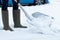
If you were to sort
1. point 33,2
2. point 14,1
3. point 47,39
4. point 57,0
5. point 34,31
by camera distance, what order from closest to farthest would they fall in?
point 47,39, point 34,31, point 14,1, point 33,2, point 57,0

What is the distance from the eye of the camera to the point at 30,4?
10742 mm

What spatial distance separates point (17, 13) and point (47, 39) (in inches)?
51.5

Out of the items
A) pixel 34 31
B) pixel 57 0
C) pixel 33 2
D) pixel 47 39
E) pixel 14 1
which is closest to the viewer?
pixel 47 39

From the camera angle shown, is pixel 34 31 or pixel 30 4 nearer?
pixel 34 31

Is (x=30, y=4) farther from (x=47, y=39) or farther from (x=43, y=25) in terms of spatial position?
(x=47, y=39)

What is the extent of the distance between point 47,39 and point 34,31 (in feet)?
1.98

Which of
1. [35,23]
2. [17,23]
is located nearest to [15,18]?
[17,23]

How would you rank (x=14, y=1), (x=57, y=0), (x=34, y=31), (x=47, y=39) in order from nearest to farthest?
(x=47, y=39) < (x=34, y=31) < (x=14, y=1) < (x=57, y=0)

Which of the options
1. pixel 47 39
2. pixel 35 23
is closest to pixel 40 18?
pixel 35 23

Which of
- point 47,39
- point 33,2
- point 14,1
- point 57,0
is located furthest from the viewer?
point 57,0

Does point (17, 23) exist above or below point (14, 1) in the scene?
below

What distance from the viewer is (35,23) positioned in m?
5.22

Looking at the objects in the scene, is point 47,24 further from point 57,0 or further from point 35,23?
point 57,0

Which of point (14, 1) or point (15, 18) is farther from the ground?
point (14, 1)
